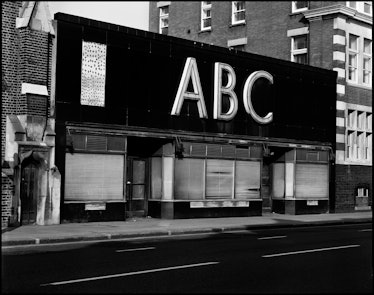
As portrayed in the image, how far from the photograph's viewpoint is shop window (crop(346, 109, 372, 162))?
104 feet

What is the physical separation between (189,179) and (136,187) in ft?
6.65

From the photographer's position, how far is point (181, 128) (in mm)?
23406

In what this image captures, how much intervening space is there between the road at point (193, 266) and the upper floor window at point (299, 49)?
1716 cm

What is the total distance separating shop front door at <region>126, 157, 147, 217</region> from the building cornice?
12.9m

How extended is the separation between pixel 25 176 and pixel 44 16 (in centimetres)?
500

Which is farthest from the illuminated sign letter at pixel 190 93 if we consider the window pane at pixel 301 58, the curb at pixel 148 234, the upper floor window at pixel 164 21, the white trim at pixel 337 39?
the upper floor window at pixel 164 21

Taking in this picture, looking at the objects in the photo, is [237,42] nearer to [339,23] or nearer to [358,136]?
[339,23]

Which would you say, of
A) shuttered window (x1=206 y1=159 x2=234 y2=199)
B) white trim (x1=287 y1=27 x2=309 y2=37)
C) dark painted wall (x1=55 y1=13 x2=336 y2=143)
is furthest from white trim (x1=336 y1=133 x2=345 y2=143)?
shuttered window (x1=206 y1=159 x2=234 y2=199)

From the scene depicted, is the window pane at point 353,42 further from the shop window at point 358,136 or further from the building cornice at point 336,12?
the shop window at point 358,136

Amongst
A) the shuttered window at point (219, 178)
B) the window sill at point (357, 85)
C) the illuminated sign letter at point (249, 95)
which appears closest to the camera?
the shuttered window at point (219, 178)

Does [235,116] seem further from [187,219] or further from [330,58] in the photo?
[330,58]

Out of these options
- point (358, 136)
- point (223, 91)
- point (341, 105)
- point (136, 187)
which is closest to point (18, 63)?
point (136, 187)

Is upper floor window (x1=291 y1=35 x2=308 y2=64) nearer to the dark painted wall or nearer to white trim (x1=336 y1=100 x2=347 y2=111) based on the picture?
the dark painted wall

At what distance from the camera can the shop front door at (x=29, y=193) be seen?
18.9 metres
